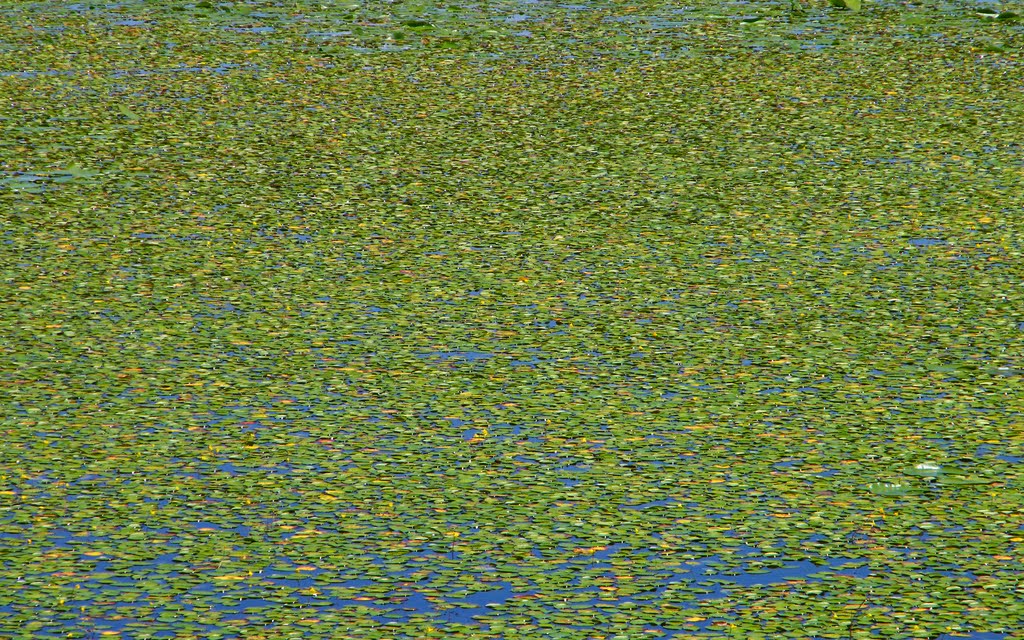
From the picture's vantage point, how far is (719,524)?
14.8ft

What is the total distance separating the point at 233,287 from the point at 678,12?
7299 mm

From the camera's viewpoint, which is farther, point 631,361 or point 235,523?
point 631,361

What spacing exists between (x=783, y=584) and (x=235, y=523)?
1.47 metres

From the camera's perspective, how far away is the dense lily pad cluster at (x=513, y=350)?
4.20 meters

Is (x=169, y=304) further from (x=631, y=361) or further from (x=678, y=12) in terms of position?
(x=678, y=12)

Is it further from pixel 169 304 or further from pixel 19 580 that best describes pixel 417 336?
pixel 19 580

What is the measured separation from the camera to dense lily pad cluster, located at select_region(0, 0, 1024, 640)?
4.20 m

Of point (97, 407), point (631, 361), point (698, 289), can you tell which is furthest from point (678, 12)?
point (97, 407)

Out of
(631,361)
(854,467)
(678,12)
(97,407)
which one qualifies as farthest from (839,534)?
(678,12)

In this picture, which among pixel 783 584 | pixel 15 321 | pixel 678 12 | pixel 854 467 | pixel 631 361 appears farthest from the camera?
pixel 678 12

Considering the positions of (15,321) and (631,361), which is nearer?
(631,361)

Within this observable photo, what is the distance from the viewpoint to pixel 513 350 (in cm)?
588

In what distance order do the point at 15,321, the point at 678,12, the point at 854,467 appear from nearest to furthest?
the point at 854,467 → the point at 15,321 → the point at 678,12

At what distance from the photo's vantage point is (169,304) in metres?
6.33
